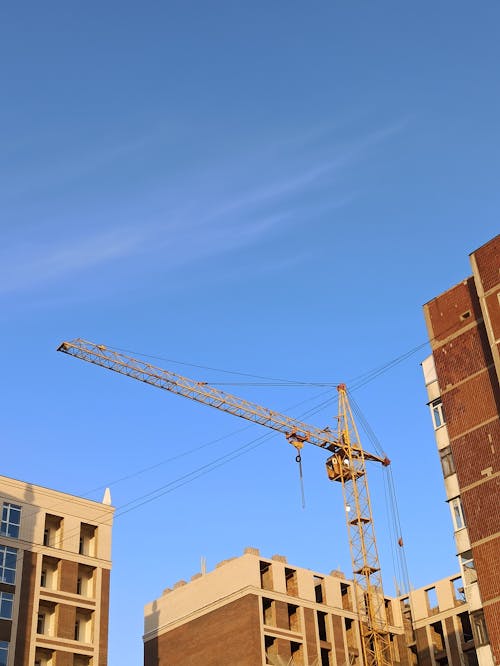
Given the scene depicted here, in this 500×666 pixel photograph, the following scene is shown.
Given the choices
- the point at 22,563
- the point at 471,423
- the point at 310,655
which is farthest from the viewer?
the point at 310,655

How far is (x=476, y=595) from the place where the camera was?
195 ft

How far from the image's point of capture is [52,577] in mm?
83000

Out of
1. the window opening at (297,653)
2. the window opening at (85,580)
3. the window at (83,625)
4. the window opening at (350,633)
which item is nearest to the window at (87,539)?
the window opening at (85,580)

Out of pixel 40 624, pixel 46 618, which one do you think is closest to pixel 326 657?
pixel 46 618

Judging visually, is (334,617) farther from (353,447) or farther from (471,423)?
(471,423)

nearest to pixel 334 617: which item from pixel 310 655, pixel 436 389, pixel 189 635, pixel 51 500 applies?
pixel 310 655

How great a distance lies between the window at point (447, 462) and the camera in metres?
64.1

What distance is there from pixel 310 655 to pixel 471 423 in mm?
53087

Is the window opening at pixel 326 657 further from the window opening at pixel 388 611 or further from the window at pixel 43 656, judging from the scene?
the window at pixel 43 656

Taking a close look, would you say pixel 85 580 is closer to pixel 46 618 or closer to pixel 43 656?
pixel 46 618

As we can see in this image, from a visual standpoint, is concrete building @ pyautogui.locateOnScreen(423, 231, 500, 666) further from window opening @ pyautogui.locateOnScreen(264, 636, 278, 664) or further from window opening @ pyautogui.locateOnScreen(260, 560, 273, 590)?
window opening @ pyautogui.locateOnScreen(260, 560, 273, 590)

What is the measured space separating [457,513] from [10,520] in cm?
3811

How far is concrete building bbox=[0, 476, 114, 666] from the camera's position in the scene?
78.1 metres

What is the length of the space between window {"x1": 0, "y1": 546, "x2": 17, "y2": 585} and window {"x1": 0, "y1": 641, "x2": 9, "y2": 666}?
4.92 meters
